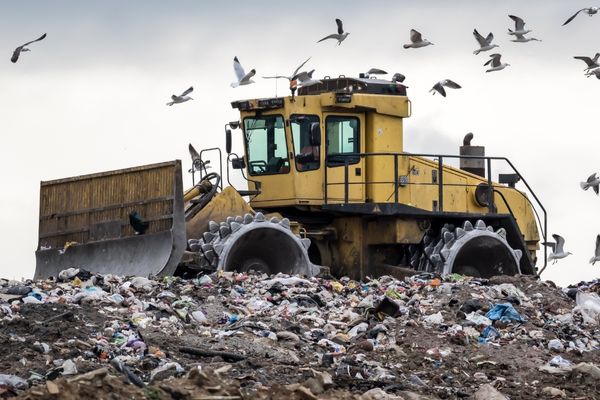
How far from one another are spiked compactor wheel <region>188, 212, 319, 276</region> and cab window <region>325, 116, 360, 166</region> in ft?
5.02

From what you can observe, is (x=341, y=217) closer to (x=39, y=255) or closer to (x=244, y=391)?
(x=39, y=255)

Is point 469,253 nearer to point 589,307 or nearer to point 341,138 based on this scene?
point 341,138

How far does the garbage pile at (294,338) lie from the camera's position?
38.0 ft

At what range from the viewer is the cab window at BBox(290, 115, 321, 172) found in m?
19.4

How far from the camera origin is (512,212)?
2208 centimetres

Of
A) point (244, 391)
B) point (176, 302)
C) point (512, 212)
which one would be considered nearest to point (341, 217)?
point (512, 212)

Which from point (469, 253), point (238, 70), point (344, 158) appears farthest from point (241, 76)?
point (469, 253)

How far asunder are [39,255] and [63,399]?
1083 cm

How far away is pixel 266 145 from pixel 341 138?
101 cm

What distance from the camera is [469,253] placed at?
2036cm

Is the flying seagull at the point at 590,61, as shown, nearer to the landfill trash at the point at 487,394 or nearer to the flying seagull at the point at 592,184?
the flying seagull at the point at 592,184

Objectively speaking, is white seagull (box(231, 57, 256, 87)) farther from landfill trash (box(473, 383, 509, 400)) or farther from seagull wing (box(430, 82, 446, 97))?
landfill trash (box(473, 383, 509, 400))

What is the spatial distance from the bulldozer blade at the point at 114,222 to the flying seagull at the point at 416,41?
5.48m

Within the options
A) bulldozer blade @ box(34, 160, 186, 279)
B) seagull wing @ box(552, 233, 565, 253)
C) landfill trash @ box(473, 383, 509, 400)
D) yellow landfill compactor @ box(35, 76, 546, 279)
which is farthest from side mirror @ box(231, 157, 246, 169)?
landfill trash @ box(473, 383, 509, 400)
